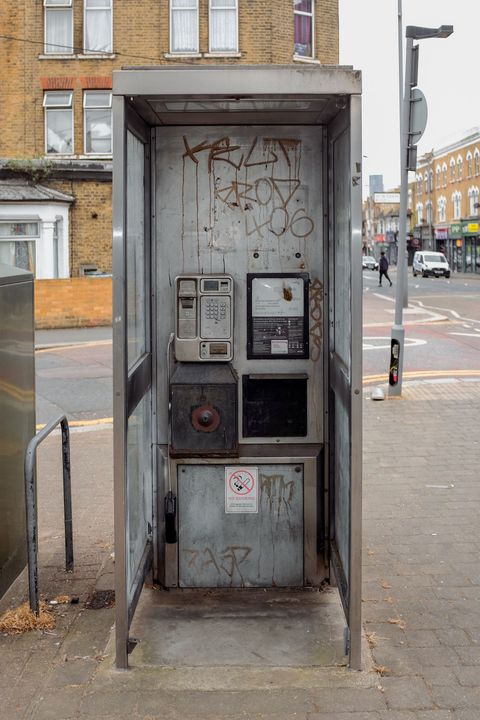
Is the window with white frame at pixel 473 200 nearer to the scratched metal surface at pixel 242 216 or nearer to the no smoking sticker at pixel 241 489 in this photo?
the scratched metal surface at pixel 242 216

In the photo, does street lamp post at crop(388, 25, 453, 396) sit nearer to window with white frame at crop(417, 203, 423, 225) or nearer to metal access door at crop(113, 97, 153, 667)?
metal access door at crop(113, 97, 153, 667)

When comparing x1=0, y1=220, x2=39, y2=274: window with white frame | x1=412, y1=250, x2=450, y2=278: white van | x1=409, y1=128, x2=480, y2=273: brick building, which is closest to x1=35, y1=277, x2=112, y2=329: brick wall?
x1=0, y1=220, x2=39, y2=274: window with white frame

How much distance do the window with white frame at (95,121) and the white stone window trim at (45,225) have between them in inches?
85.2

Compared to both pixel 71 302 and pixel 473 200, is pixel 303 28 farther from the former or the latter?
pixel 473 200

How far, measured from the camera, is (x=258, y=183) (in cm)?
480

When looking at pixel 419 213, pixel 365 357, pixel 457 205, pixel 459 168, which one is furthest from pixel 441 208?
pixel 365 357

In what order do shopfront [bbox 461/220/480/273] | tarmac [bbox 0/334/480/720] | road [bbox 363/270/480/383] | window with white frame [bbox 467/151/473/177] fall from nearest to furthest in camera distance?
1. tarmac [bbox 0/334/480/720]
2. road [bbox 363/270/480/383]
3. shopfront [bbox 461/220/480/273]
4. window with white frame [bbox 467/151/473/177]

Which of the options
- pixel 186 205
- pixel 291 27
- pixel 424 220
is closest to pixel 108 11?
pixel 291 27

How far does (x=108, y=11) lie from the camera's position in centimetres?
2459

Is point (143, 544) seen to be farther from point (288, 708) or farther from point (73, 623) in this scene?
point (288, 708)

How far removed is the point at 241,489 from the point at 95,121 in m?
21.8

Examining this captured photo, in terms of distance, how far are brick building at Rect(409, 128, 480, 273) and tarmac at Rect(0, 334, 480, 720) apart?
50362 millimetres

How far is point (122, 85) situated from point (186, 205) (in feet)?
3.86

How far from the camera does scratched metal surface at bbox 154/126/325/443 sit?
475 cm
